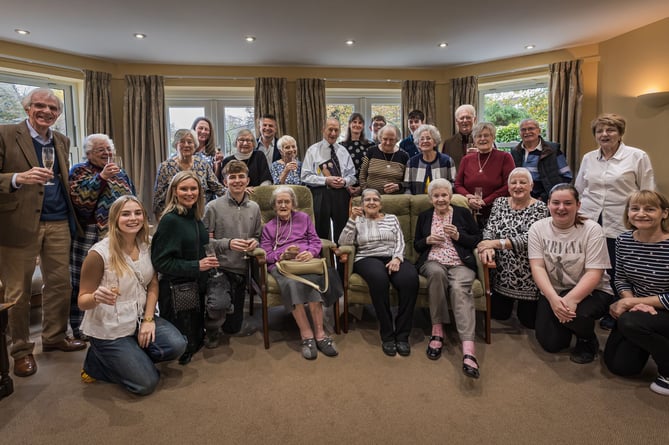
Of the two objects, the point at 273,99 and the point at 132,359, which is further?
the point at 273,99

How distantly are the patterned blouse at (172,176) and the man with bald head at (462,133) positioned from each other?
2.27 m

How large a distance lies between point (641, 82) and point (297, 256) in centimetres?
469

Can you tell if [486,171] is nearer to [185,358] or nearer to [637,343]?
[637,343]

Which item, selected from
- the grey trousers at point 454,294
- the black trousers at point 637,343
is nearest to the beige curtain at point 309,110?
the grey trousers at point 454,294

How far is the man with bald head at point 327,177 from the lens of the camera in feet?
12.2

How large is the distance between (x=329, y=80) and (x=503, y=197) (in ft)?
12.6

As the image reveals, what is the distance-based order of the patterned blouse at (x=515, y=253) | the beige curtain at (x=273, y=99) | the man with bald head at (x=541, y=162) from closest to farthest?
the patterned blouse at (x=515, y=253)
the man with bald head at (x=541, y=162)
the beige curtain at (x=273, y=99)

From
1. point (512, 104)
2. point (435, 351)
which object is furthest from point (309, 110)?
point (435, 351)

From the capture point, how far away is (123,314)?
2.28m

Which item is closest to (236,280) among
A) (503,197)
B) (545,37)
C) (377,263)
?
(377,263)

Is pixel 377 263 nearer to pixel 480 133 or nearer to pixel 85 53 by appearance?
pixel 480 133

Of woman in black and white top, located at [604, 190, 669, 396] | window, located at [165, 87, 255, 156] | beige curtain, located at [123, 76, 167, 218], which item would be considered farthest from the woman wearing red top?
beige curtain, located at [123, 76, 167, 218]

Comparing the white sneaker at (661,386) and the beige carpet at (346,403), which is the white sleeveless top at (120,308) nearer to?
the beige carpet at (346,403)

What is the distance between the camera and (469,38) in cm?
498
